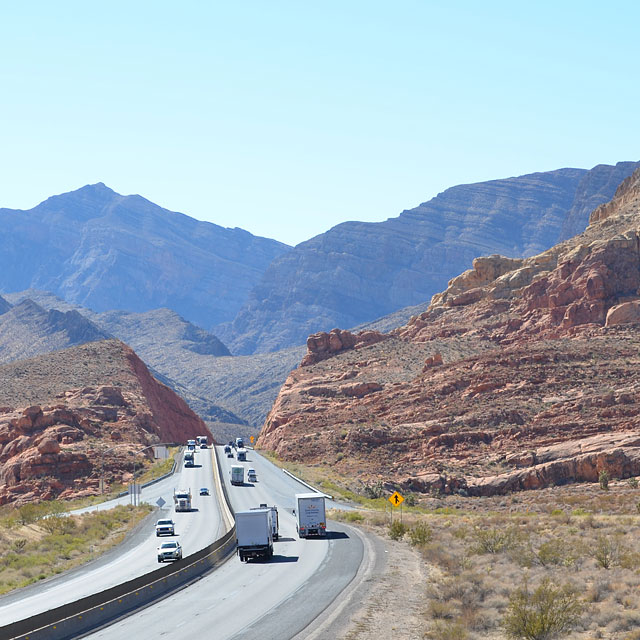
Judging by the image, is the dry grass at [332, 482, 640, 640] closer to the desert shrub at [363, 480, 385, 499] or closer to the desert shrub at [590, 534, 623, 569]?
the desert shrub at [590, 534, 623, 569]

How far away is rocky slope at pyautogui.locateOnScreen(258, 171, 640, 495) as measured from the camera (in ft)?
227

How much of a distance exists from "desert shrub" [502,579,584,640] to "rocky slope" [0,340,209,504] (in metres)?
60.4

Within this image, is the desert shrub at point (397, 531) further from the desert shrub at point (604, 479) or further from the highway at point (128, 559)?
the desert shrub at point (604, 479)

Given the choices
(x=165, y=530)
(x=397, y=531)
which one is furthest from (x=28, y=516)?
(x=397, y=531)

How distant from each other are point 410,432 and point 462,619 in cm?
5662

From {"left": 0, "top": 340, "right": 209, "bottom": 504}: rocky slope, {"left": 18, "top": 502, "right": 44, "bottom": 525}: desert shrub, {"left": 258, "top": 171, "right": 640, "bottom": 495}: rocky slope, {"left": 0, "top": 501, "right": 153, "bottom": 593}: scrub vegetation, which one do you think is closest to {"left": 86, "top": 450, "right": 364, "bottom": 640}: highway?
{"left": 0, "top": 501, "right": 153, "bottom": 593}: scrub vegetation

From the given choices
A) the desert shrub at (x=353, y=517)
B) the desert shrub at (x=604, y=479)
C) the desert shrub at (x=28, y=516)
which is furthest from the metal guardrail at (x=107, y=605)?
the desert shrub at (x=604, y=479)

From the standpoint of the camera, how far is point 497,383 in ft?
277

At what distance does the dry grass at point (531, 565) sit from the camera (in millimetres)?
22969

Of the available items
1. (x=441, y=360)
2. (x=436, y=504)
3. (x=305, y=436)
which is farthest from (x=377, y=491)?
(x=441, y=360)

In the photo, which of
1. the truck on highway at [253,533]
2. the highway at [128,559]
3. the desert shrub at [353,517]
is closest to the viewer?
the highway at [128,559]

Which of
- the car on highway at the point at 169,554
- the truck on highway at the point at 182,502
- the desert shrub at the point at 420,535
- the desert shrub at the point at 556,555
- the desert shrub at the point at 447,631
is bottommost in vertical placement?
the truck on highway at the point at 182,502

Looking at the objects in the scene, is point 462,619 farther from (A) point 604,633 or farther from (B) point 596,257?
(B) point 596,257

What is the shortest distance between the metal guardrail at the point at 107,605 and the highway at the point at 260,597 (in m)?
0.47
